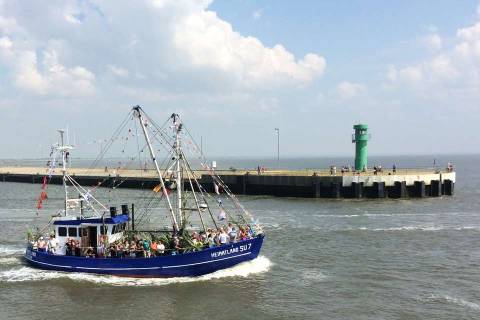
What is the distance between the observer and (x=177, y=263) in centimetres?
2619

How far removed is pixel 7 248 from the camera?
113 ft

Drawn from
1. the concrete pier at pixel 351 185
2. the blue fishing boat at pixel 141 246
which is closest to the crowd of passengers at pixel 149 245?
the blue fishing boat at pixel 141 246

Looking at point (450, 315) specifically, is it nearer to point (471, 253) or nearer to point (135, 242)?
point (471, 253)

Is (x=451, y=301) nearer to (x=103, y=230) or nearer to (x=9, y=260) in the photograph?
(x=103, y=230)

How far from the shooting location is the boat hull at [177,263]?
26125 mm

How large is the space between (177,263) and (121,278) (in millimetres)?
2906

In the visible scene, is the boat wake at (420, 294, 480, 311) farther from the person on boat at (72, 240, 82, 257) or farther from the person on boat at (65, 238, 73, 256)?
the person on boat at (65, 238, 73, 256)

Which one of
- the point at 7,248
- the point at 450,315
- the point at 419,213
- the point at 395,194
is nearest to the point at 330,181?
the point at 395,194

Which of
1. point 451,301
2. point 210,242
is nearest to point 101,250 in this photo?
point 210,242

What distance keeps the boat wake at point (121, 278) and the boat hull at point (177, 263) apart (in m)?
0.24

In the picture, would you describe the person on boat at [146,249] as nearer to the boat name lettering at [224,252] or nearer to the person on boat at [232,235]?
the boat name lettering at [224,252]

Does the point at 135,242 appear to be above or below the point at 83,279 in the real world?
above

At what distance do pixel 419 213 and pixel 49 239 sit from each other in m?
31.8

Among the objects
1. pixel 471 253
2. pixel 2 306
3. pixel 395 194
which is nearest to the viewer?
pixel 2 306
